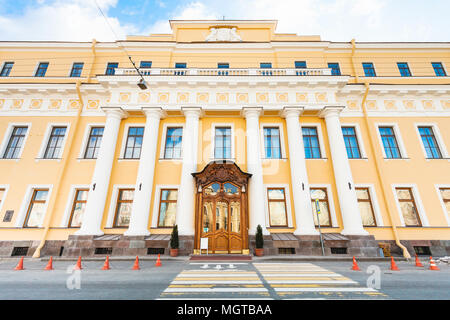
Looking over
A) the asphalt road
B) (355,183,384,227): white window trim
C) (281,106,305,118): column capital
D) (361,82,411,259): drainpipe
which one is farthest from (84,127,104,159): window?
(361,82,411,259): drainpipe

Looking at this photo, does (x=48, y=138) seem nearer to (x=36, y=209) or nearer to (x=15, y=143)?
(x=15, y=143)

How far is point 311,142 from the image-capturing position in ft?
43.6

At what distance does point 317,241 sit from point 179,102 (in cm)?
1219

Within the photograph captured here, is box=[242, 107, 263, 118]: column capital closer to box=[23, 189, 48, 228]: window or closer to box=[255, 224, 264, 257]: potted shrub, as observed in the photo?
box=[255, 224, 264, 257]: potted shrub

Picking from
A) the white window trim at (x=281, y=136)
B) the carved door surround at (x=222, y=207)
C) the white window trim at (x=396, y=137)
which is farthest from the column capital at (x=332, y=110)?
the carved door surround at (x=222, y=207)

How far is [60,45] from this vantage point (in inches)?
616

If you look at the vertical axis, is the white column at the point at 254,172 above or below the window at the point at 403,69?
below

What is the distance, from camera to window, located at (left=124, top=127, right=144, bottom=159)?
13.0 metres

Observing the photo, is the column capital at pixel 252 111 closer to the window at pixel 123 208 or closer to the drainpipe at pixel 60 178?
the window at pixel 123 208

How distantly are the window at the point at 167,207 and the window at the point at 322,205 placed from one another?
874 centimetres

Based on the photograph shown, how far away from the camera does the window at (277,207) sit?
455 inches

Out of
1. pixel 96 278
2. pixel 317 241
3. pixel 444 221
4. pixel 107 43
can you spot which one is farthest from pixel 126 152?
pixel 444 221

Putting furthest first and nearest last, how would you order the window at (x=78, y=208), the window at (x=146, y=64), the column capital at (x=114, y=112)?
the window at (x=146, y=64)
the column capital at (x=114, y=112)
the window at (x=78, y=208)

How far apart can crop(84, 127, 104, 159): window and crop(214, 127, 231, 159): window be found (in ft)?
27.0
